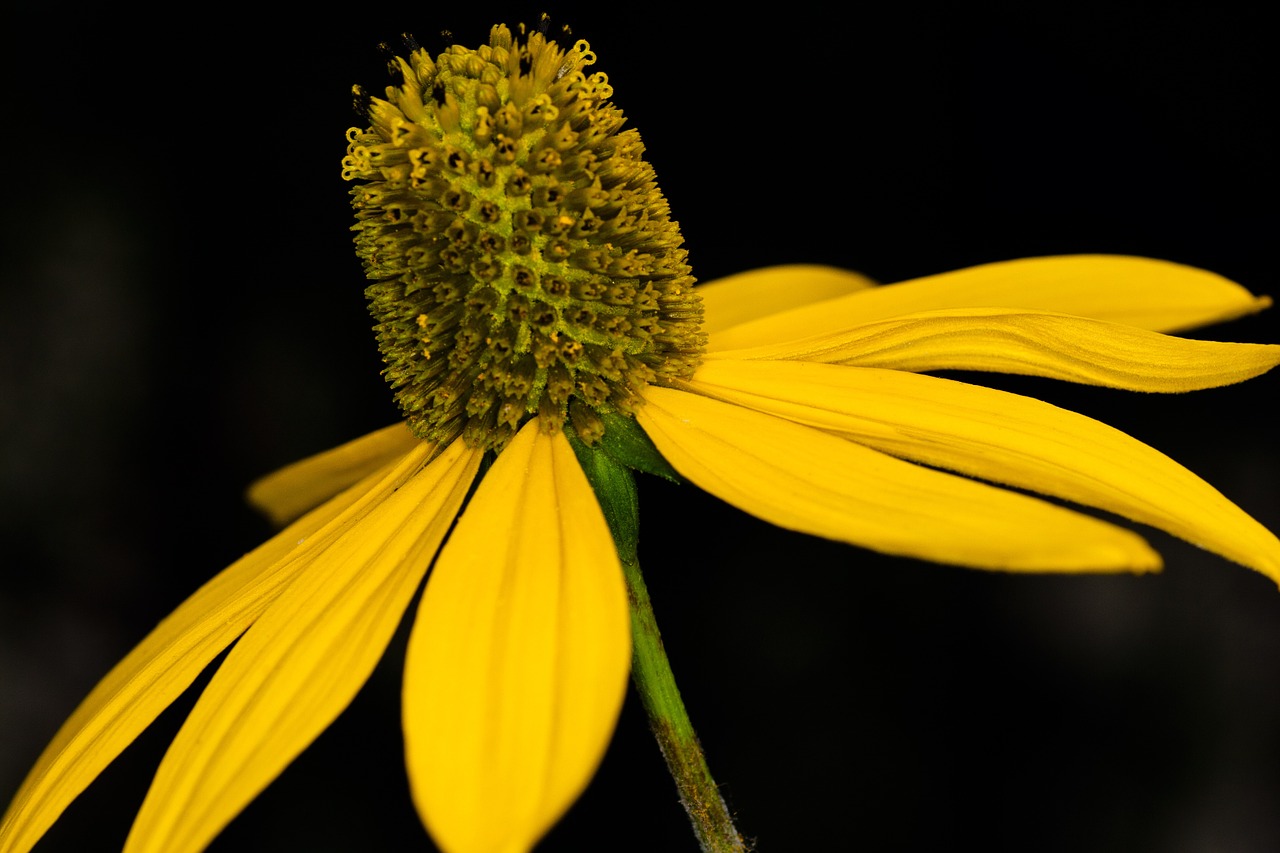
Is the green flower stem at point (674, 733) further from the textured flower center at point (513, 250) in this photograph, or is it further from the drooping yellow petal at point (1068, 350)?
the drooping yellow petal at point (1068, 350)

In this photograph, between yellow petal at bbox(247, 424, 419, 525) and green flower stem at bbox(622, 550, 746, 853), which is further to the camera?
yellow petal at bbox(247, 424, 419, 525)

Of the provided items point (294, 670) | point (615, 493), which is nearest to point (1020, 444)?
point (615, 493)

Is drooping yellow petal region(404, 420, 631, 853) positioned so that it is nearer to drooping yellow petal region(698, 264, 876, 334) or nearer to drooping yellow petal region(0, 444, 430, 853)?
drooping yellow petal region(0, 444, 430, 853)

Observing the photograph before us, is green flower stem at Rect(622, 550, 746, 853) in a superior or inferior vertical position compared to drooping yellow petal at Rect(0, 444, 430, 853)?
inferior

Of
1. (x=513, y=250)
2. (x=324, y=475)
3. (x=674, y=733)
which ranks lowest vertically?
(x=674, y=733)

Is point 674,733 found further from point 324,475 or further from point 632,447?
point 324,475

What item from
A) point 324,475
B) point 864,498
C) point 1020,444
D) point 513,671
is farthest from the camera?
point 324,475

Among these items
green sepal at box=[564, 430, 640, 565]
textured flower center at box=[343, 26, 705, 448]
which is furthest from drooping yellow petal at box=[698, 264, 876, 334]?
green sepal at box=[564, 430, 640, 565]
